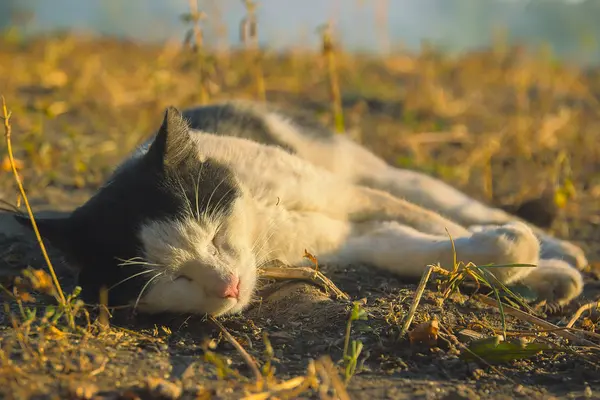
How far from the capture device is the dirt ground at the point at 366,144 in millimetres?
1862

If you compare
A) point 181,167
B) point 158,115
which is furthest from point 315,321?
point 158,115

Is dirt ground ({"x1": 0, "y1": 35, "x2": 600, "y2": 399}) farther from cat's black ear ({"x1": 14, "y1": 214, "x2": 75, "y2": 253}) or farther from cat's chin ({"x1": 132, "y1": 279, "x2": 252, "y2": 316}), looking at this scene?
cat's black ear ({"x1": 14, "y1": 214, "x2": 75, "y2": 253})

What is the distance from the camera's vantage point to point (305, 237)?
2885 millimetres

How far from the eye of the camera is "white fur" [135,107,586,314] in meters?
2.27

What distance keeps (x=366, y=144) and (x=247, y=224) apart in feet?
9.41

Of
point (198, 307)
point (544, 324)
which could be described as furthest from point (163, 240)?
point (544, 324)

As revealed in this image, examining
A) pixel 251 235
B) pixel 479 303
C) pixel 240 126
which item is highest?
pixel 240 126

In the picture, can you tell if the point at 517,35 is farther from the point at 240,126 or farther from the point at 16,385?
the point at 16,385

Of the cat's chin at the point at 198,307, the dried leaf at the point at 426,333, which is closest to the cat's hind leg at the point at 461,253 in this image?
the dried leaf at the point at 426,333

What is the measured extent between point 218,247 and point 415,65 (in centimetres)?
612

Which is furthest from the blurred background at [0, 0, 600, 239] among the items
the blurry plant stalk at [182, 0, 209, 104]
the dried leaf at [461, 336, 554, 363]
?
the dried leaf at [461, 336, 554, 363]

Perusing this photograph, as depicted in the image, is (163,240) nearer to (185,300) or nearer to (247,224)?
(185,300)

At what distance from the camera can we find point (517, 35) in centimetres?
873

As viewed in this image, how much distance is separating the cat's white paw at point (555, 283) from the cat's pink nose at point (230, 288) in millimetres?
1254
